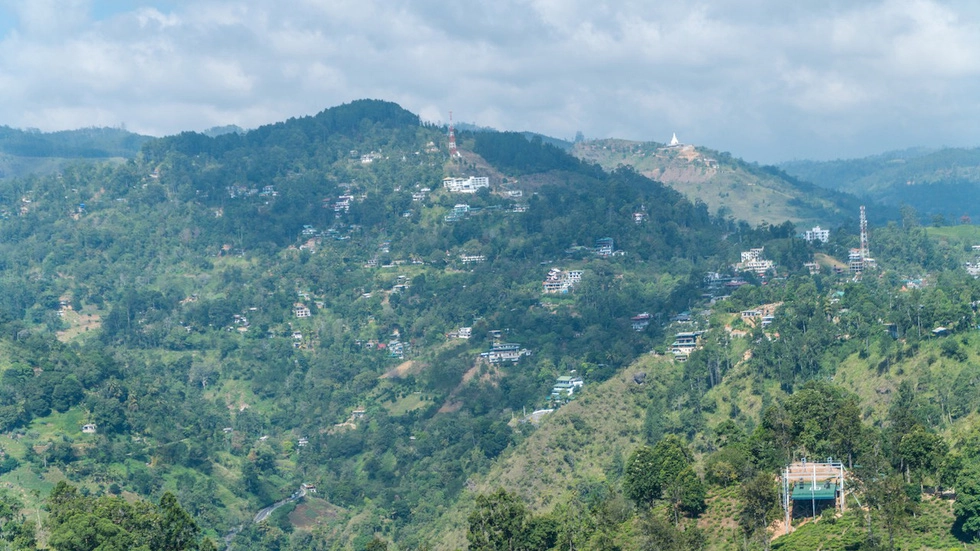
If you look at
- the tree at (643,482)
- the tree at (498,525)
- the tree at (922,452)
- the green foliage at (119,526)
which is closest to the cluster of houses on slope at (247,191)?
the green foliage at (119,526)

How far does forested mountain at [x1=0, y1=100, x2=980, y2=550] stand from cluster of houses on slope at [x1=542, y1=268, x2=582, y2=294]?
267 millimetres

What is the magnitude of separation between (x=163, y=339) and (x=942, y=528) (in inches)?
3253

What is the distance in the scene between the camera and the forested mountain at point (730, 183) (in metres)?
159

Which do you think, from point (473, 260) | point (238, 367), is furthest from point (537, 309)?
point (238, 367)

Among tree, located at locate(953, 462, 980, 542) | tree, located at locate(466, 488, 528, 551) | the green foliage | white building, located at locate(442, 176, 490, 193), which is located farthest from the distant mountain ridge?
tree, located at locate(953, 462, 980, 542)

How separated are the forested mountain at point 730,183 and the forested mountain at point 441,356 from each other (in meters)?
23.3

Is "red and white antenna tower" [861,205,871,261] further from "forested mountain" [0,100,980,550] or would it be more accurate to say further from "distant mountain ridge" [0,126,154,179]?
"distant mountain ridge" [0,126,154,179]

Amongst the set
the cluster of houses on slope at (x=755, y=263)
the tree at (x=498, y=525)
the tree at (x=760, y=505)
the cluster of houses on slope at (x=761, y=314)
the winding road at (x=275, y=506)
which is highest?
the cluster of houses on slope at (x=755, y=263)

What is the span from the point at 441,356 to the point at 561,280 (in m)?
15.9

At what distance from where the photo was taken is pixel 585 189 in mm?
131375

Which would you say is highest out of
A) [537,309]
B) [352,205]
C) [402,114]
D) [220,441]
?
[402,114]

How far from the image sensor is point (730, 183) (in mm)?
166000

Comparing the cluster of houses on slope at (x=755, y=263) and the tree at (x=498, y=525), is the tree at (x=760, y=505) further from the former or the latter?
the cluster of houses on slope at (x=755, y=263)

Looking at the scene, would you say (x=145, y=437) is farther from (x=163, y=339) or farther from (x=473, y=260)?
(x=473, y=260)
